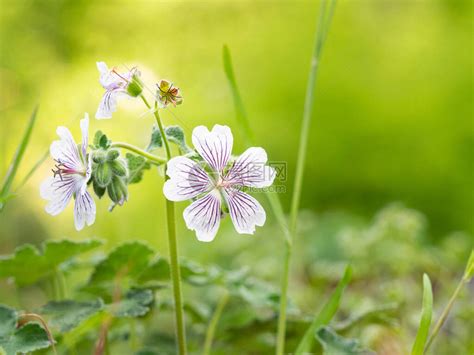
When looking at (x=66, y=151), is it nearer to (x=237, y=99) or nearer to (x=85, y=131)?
(x=85, y=131)

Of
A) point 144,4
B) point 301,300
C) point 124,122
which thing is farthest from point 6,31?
point 301,300

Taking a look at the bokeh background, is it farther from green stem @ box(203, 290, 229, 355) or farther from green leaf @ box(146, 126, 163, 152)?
green leaf @ box(146, 126, 163, 152)

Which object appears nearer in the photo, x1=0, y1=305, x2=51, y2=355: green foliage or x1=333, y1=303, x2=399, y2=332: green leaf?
x1=0, y1=305, x2=51, y2=355: green foliage

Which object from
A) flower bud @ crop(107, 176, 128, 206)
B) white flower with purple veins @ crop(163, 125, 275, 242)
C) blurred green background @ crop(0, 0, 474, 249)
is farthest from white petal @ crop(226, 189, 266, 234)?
blurred green background @ crop(0, 0, 474, 249)

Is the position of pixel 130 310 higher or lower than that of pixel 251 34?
lower

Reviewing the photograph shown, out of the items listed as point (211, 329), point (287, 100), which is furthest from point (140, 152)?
point (287, 100)

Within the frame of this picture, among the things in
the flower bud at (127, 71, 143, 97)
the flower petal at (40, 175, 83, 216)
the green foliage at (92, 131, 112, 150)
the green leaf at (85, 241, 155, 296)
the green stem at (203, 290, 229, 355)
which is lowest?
the green stem at (203, 290, 229, 355)

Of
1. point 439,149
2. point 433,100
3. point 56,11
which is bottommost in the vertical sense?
point 439,149

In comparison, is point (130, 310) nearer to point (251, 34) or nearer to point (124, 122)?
point (124, 122)
